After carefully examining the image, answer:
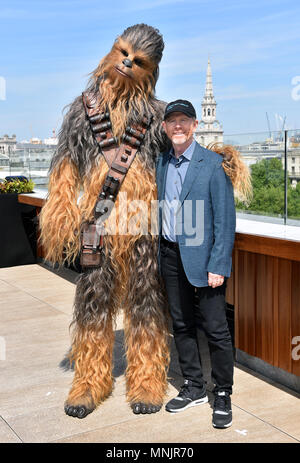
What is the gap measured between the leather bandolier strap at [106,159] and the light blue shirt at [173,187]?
0.21 meters

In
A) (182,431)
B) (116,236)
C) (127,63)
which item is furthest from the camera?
(116,236)

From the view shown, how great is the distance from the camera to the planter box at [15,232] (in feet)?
22.2

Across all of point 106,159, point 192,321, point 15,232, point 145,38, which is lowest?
point 192,321

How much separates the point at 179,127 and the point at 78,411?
5.05ft

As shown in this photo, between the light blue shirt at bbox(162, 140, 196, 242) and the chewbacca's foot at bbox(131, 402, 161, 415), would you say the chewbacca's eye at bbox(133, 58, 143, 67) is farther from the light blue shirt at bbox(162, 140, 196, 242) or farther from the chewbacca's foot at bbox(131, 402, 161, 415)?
Result: the chewbacca's foot at bbox(131, 402, 161, 415)

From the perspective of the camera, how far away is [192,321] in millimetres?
2965

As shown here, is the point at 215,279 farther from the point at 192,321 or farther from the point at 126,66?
the point at 126,66

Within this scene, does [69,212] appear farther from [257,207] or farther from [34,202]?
[34,202]

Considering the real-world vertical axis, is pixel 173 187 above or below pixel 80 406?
above

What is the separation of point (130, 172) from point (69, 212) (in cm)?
39

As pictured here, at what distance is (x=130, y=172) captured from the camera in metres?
2.88

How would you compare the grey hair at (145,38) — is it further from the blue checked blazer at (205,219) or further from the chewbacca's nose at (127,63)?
the blue checked blazer at (205,219)

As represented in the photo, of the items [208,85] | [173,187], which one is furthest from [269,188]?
[208,85]
